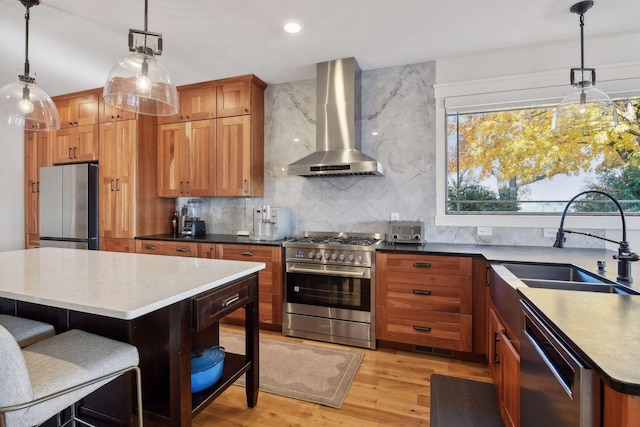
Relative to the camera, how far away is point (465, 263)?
245 centimetres

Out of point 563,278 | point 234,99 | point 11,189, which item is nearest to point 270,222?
point 234,99

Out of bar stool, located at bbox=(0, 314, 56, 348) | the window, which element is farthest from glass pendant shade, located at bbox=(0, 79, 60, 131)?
the window

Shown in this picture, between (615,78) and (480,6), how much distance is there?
143 centimetres

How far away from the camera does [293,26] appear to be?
2.43 metres

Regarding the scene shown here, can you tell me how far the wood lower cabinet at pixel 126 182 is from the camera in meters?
3.55

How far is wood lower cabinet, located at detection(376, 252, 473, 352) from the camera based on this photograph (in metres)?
2.46

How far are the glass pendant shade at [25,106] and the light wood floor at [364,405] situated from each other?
2192mm

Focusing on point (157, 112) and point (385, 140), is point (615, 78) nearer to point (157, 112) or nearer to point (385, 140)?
point (385, 140)

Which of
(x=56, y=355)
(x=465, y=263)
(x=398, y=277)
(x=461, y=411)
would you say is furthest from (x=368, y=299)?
(x=56, y=355)

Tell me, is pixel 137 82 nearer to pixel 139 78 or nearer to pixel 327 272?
pixel 139 78

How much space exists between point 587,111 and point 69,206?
503 cm

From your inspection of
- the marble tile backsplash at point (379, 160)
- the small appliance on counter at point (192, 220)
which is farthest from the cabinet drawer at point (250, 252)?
the small appliance on counter at point (192, 220)

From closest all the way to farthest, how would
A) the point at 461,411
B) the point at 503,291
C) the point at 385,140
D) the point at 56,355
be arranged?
1. the point at 56,355
2. the point at 503,291
3. the point at 461,411
4. the point at 385,140

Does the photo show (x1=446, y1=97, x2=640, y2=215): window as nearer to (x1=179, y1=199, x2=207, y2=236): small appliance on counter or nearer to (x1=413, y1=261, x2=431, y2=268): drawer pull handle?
(x1=413, y1=261, x2=431, y2=268): drawer pull handle
